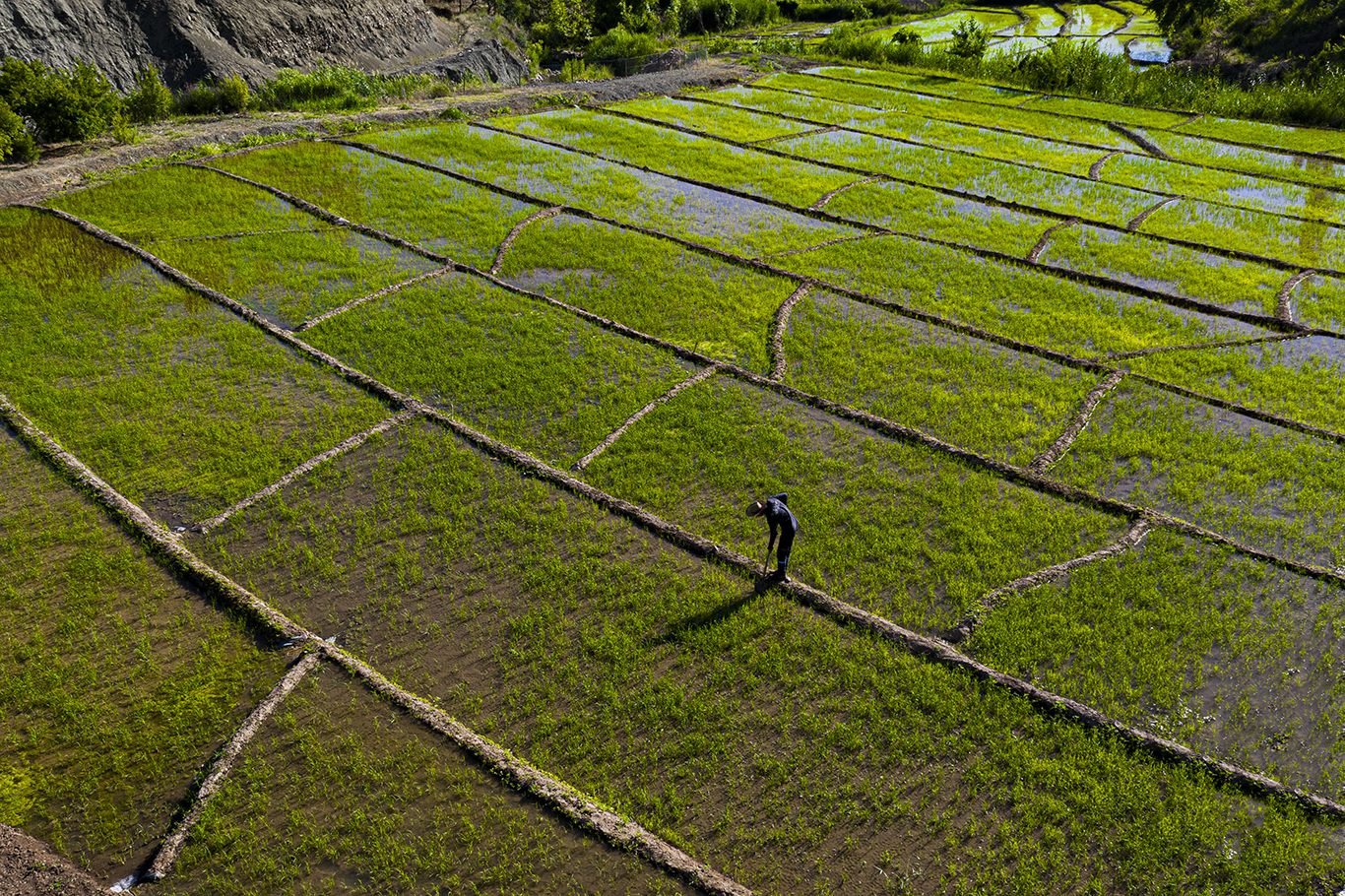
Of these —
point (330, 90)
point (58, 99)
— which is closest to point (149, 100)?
point (58, 99)

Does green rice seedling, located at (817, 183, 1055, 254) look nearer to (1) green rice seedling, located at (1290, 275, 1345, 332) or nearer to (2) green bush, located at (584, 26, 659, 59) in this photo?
(1) green rice seedling, located at (1290, 275, 1345, 332)

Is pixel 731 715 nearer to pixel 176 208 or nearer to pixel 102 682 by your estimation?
pixel 102 682

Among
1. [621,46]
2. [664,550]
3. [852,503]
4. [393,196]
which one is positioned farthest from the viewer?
[621,46]

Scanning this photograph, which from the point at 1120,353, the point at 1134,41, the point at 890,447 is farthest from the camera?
the point at 1134,41

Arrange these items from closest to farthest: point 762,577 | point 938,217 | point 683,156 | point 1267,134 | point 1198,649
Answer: point 1198,649
point 762,577
point 938,217
point 683,156
point 1267,134

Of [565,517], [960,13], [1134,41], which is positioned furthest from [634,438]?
[960,13]

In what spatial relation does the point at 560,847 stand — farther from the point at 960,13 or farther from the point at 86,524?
the point at 960,13
